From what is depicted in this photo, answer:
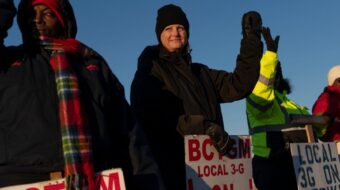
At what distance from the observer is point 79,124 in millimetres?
2672

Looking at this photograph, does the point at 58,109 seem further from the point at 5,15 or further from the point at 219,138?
the point at 219,138

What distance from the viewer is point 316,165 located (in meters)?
6.12

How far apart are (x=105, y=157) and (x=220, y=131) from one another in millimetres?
1364

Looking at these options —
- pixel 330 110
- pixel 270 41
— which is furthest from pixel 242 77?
pixel 330 110

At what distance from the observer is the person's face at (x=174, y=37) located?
14.0 feet

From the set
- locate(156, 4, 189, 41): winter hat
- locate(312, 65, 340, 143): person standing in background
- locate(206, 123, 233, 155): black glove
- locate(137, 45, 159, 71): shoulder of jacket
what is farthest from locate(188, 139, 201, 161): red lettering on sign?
locate(312, 65, 340, 143): person standing in background

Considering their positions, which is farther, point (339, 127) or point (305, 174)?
point (339, 127)

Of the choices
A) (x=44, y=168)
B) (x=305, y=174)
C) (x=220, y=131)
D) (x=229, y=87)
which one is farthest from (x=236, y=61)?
(x=44, y=168)

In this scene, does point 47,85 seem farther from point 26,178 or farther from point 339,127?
point 339,127

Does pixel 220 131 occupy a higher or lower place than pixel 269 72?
lower

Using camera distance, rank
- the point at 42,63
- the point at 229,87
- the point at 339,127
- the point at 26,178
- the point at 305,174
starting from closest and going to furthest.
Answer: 1. the point at 26,178
2. the point at 42,63
3. the point at 229,87
4. the point at 305,174
5. the point at 339,127

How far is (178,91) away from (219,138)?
0.47 m

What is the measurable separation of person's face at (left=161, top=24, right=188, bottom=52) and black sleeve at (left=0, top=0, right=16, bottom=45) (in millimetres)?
1672

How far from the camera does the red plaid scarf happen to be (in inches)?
102
